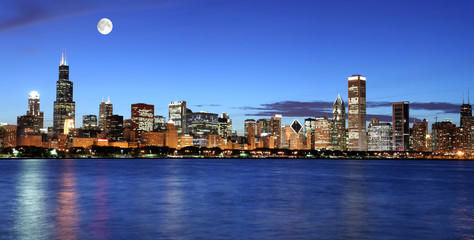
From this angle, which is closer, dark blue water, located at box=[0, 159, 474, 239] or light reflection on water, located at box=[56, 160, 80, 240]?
light reflection on water, located at box=[56, 160, 80, 240]

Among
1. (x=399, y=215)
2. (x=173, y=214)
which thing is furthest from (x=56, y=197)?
(x=399, y=215)

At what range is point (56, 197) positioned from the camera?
50.8 m

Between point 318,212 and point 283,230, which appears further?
point 318,212

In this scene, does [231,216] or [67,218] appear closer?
[67,218]

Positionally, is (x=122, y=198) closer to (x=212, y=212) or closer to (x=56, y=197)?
(x=56, y=197)

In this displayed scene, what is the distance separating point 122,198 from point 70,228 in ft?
66.2

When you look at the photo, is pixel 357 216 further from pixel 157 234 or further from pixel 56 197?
pixel 56 197

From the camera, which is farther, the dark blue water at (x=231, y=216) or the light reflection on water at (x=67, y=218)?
the dark blue water at (x=231, y=216)

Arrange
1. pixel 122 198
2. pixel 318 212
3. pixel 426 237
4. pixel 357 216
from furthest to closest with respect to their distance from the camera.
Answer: pixel 122 198 < pixel 318 212 < pixel 357 216 < pixel 426 237

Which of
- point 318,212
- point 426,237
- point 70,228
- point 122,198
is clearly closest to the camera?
point 426,237

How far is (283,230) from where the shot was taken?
30109 mm

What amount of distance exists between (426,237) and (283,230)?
337 inches

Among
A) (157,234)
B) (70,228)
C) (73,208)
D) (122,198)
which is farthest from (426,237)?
(122,198)

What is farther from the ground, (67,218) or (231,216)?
(67,218)
